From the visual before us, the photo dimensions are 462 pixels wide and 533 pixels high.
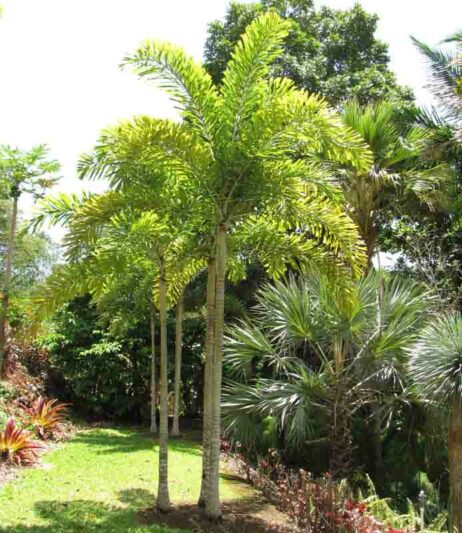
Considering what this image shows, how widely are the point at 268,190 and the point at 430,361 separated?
317 centimetres

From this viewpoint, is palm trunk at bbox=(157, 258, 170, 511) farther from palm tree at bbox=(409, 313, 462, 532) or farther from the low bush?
palm tree at bbox=(409, 313, 462, 532)

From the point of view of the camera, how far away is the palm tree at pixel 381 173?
12.3 meters

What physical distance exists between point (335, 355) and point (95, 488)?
450 centimetres

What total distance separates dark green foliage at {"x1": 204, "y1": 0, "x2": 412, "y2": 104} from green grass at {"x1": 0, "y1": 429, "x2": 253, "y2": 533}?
12219 mm

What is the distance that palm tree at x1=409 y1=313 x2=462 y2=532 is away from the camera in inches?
292

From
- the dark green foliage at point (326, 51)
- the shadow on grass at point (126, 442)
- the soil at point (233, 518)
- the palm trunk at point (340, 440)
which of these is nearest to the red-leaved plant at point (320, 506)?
the soil at point (233, 518)

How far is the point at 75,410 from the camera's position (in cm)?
1659

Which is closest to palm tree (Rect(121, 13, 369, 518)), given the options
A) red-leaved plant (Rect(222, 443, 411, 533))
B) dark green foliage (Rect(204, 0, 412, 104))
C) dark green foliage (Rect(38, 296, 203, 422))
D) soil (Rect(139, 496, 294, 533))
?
soil (Rect(139, 496, 294, 533))

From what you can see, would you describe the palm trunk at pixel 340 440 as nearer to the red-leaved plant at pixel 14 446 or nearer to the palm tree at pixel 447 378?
the palm tree at pixel 447 378

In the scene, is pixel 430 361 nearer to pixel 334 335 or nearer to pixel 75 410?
pixel 334 335

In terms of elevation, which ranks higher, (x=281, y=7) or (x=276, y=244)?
(x=281, y=7)

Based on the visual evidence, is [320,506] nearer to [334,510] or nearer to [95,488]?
[334,510]

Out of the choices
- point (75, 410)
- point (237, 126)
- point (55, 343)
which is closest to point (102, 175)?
point (237, 126)

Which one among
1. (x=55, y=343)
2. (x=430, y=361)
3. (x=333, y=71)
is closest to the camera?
(x=430, y=361)
